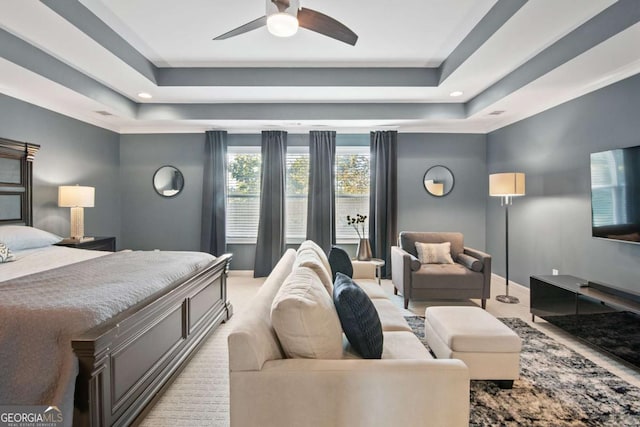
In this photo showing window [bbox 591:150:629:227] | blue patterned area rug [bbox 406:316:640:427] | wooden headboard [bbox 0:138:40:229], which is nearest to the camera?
blue patterned area rug [bbox 406:316:640:427]

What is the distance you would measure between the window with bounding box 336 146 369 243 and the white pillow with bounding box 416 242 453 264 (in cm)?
153

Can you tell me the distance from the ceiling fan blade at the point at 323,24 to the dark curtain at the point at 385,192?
304cm

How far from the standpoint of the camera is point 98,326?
5.18 feet

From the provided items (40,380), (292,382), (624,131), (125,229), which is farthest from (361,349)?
(125,229)

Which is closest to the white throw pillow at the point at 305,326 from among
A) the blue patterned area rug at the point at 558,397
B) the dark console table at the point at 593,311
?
the blue patterned area rug at the point at 558,397

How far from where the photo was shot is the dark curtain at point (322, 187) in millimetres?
5434

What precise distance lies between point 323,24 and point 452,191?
406cm

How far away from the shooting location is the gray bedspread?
1.44 m

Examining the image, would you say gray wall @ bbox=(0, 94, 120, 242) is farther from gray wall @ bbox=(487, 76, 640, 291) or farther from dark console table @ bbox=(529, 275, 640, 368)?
gray wall @ bbox=(487, 76, 640, 291)

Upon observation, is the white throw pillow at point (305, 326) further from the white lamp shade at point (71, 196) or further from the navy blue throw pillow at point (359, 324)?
the white lamp shade at point (71, 196)

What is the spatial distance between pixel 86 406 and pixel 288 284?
42.6 inches

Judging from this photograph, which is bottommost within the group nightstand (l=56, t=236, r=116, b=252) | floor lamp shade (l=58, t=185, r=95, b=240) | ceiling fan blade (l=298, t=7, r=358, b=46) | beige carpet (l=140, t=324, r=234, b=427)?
beige carpet (l=140, t=324, r=234, b=427)

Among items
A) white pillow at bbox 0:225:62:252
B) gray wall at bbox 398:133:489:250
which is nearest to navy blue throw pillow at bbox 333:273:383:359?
white pillow at bbox 0:225:62:252

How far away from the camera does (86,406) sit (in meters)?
1.49
